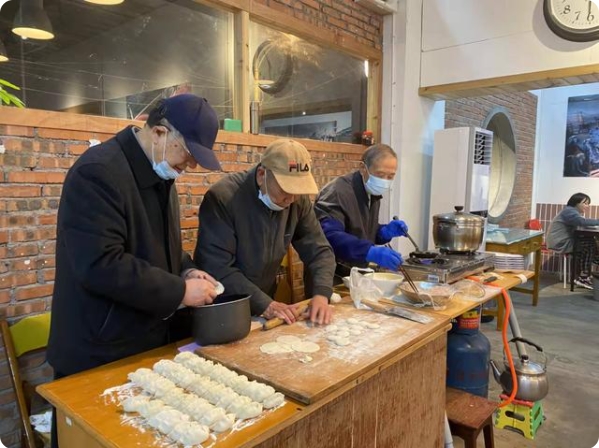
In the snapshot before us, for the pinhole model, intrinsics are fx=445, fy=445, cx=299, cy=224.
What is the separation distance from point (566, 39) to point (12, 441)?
436 centimetres

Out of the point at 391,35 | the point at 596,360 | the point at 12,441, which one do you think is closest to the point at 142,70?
the point at 12,441

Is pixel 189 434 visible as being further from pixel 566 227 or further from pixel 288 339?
pixel 566 227

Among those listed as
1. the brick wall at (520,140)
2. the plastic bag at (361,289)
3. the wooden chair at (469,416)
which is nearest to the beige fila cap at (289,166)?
the plastic bag at (361,289)

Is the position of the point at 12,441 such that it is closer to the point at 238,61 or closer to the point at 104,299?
the point at 104,299

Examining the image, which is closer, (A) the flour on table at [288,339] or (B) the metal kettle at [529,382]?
(A) the flour on table at [288,339]

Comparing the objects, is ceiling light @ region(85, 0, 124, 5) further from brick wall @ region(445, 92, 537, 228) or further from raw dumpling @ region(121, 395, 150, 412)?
brick wall @ region(445, 92, 537, 228)

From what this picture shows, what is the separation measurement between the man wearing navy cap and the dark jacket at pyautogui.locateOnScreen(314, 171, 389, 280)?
3.20 feet

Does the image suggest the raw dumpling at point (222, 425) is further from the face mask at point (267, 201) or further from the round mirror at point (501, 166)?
the round mirror at point (501, 166)

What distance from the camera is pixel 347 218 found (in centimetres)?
244

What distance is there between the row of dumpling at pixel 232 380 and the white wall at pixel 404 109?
10.5ft

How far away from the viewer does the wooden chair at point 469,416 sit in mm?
1999

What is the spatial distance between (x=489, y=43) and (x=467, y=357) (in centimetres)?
269

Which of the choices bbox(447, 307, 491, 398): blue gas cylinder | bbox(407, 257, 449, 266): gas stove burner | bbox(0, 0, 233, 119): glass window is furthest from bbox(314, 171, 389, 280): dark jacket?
bbox(0, 0, 233, 119): glass window

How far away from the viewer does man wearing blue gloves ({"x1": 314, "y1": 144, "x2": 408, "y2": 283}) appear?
2.27 meters
